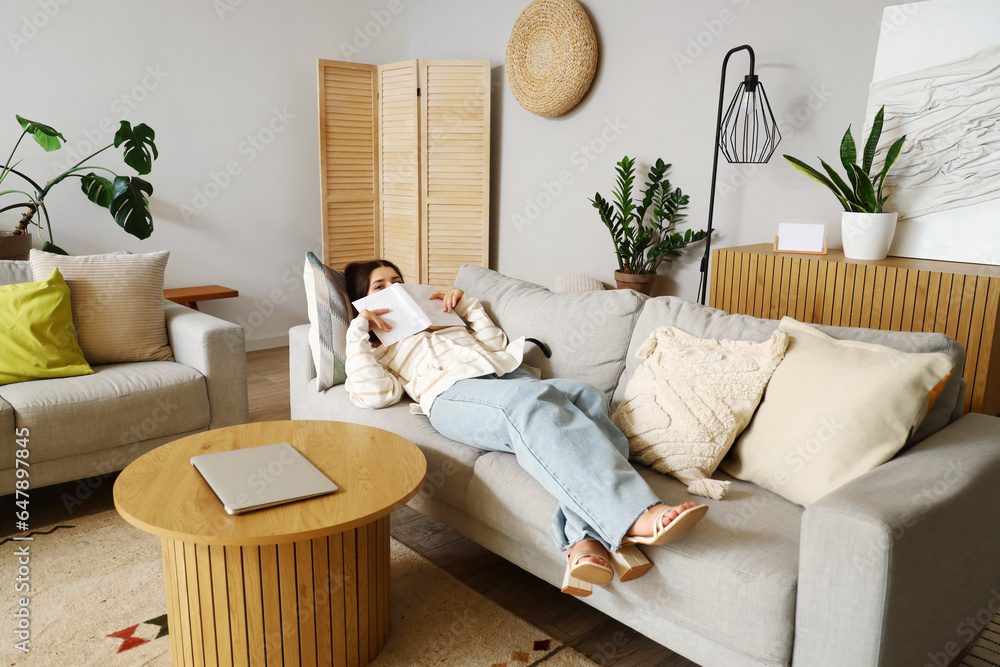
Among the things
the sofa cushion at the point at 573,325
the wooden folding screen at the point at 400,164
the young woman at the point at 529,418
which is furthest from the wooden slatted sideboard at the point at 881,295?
the wooden folding screen at the point at 400,164

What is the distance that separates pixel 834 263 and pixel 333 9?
3443 millimetres

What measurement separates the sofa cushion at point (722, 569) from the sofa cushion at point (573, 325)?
20.5 inches

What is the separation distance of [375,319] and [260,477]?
0.78 metres

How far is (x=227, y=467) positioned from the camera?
63.4 inches

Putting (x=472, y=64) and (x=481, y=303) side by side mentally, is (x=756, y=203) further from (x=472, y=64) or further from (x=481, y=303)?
(x=472, y=64)

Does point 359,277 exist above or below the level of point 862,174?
below

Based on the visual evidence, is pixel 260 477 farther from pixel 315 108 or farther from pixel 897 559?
pixel 315 108

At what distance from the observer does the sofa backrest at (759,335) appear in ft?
5.35

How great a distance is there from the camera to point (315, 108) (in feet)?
14.9

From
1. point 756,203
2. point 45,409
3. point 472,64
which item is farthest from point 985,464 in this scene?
point 472,64

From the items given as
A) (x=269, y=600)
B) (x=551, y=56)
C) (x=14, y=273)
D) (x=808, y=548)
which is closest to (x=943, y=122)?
(x=551, y=56)

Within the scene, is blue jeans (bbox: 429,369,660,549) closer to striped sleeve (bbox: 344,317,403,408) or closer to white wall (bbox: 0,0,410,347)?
striped sleeve (bbox: 344,317,403,408)

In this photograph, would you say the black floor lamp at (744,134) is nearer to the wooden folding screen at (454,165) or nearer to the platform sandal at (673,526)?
the wooden folding screen at (454,165)

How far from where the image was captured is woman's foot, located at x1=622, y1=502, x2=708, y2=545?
1.33 m
